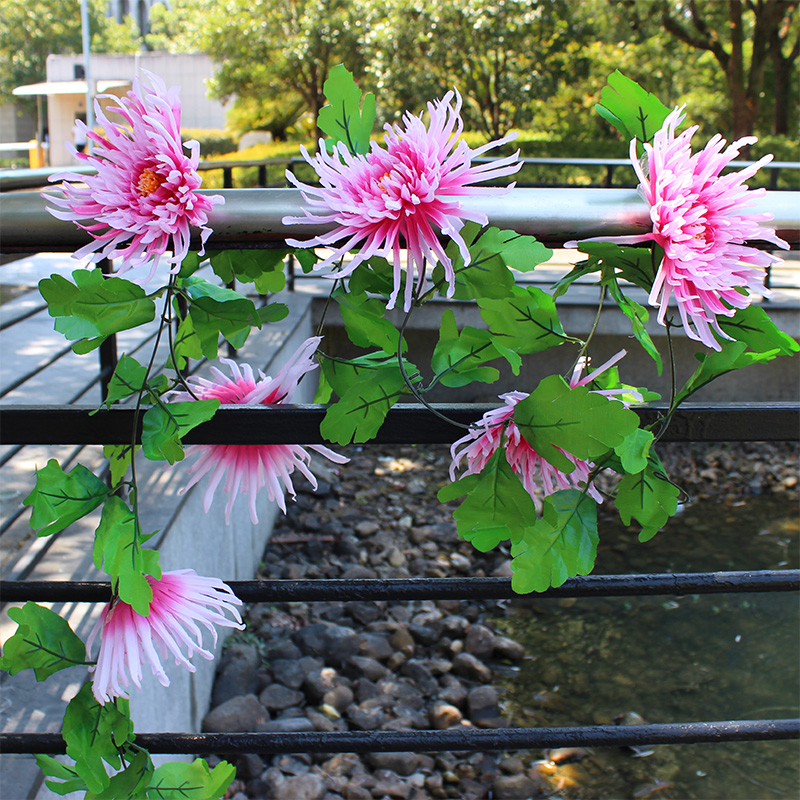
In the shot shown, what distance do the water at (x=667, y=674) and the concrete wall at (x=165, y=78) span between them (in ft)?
117

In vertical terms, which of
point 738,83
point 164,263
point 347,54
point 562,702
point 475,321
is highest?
point 347,54

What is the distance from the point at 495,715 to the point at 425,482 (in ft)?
8.46

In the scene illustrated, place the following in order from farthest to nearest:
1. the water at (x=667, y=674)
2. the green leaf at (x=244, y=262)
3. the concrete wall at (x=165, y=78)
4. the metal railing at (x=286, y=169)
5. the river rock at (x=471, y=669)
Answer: the concrete wall at (x=165, y=78) → the river rock at (x=471, y=669) → the water at (x=667, y=674) → the metal railing at (x=286, y=169) → the green leaf at (x=244, y=262)

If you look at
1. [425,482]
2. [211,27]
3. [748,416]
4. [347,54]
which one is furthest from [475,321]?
[211,27]

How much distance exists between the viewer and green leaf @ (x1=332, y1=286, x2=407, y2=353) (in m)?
0.80

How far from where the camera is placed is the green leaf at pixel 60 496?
837mm

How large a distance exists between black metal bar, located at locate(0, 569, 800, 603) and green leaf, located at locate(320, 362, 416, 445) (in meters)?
0.30

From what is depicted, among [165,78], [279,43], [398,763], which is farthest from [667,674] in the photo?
[165,78]

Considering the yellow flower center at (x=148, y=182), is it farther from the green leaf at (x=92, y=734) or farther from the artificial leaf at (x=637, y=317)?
the green leaf at (x=92, y=734)

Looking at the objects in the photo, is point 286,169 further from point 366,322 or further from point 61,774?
point 61,774

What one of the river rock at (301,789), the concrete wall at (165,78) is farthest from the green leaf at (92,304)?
the concrete wall at (165,78)

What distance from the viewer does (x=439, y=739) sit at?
43.8 inches

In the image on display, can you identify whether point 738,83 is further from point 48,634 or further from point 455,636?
point 48,634

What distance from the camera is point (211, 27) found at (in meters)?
24.4
